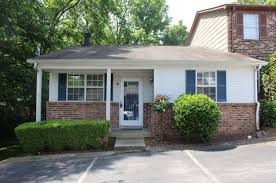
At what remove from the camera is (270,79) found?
18688 millimetres

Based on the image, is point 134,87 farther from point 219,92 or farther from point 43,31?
point 43,31

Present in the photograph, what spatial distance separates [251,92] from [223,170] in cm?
777

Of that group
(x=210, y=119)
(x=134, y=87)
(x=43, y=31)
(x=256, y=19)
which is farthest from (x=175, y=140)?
(x=43, y=31)

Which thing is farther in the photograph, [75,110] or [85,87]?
[85,87]

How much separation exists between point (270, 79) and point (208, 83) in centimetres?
341

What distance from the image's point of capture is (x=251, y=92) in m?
17.2

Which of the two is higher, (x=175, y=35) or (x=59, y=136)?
(x=175, y=35)

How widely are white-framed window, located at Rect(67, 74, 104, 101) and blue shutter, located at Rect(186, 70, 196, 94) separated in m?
3.89

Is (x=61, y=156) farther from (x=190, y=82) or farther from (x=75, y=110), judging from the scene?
(x=190, y=82)

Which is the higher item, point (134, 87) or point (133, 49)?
point (133, 49)

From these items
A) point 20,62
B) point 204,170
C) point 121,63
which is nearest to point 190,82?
point 121,63

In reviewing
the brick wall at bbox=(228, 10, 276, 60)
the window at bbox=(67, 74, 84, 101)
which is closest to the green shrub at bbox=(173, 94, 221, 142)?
the window at bbox=(67, 74, 84, 101)

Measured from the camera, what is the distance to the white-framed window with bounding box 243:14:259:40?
20.3 m

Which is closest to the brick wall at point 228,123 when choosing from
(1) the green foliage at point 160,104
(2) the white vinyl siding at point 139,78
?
(1) the green foliage at point 160,104
